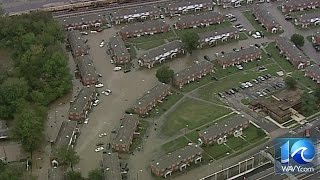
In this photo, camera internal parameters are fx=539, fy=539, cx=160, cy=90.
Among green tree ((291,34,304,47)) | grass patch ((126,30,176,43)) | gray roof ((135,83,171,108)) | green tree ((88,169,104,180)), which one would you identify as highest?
grass patch ((126,30,176,43))

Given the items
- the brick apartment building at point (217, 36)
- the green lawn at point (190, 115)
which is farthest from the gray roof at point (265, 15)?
the green lawn at point (190, 115)

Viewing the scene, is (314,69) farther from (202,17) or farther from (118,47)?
(118,47)

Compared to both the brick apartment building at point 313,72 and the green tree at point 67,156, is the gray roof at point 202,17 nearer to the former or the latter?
the brick apartment building at point 313,72

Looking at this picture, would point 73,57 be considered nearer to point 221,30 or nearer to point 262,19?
point 221,30

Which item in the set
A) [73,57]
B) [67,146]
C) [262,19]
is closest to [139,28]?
[73,57]

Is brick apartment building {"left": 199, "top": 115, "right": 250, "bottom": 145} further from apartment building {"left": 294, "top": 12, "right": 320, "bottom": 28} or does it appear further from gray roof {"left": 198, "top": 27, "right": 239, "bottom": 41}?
apartment building {"left": 294, "top": 12, "right": 320, "bottom": 28}

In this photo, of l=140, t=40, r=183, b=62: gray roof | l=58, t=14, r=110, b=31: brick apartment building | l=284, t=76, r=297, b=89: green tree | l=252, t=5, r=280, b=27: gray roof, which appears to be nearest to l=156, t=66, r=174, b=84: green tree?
l=140, t=40, r=183, b=62: gray roof

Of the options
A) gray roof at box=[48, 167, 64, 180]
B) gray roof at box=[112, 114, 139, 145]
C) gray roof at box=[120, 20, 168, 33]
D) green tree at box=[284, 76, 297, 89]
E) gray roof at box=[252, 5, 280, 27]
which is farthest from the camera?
gray roof at box=[252, 5, 280, 27]
